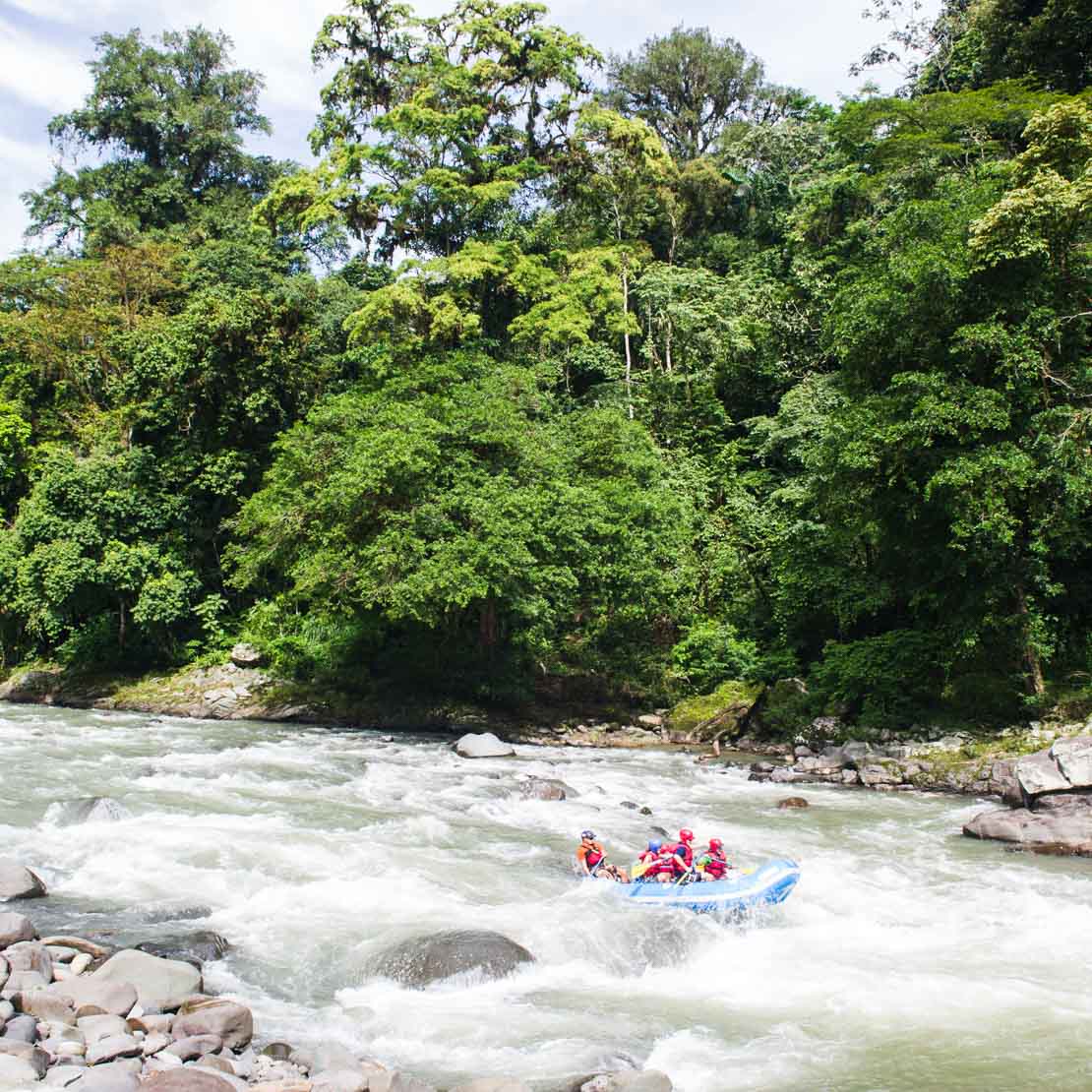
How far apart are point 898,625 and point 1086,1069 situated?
532 inches

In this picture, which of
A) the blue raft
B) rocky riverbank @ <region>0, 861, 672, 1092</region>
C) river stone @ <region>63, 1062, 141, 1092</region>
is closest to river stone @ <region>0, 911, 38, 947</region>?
rocky riverbank @ <region>0, 861, 672, 1092</region>

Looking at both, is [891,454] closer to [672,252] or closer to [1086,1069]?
[1086,1069]

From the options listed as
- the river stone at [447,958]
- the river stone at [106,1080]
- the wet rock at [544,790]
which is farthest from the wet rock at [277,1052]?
Result: the wet rock at [544,790]

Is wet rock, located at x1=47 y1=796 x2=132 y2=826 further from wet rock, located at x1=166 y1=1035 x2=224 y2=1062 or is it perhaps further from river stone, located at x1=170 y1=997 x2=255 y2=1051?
wet rock, located at x1=166 y1=1035 x2=224 y2=1062

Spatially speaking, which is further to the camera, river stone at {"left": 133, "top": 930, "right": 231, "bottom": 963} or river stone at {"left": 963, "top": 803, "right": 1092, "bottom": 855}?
river stone at {"left": 963, "top": 803, "right": 1092, "bottom": 855}

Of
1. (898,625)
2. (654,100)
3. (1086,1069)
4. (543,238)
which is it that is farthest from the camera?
(654,100)

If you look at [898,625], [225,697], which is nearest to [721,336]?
[898,625]

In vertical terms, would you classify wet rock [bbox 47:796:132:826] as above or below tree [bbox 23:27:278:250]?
below

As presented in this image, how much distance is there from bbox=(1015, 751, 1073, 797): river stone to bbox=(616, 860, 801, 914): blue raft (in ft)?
16.1

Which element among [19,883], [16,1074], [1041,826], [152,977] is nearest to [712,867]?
[1041,826]

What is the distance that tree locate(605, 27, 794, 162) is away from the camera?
126 ft

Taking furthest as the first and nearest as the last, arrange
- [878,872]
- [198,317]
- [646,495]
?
[198,317] → [646,495] → [878,872]

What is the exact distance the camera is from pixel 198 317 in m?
24.7

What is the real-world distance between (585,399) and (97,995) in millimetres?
22387
